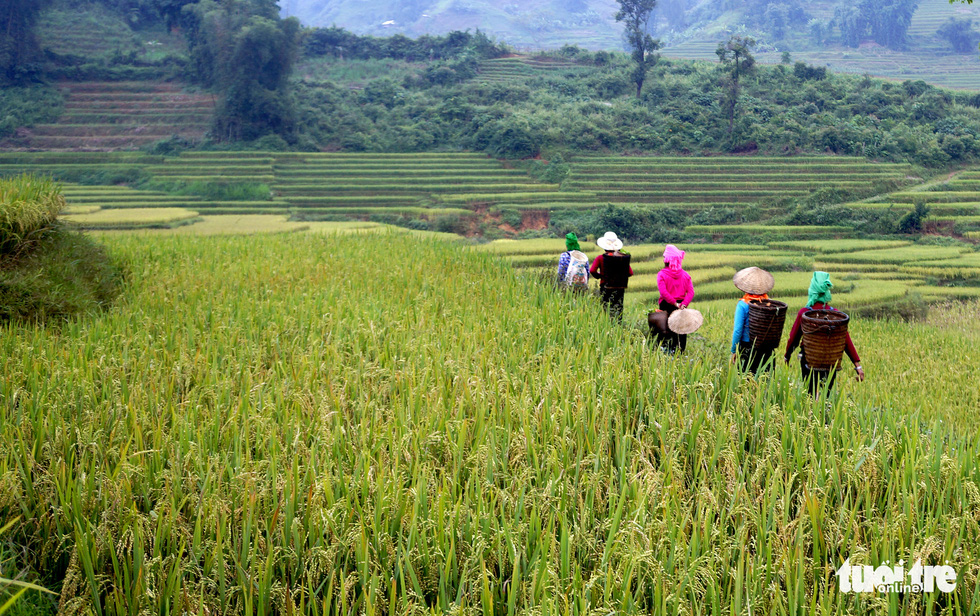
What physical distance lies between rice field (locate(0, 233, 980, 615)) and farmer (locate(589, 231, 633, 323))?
1.53m

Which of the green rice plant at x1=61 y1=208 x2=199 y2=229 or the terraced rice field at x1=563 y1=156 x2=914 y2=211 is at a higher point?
the terraced rice field at x1=563 y1=156 x2=914 y2=211

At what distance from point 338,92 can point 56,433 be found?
102 ft

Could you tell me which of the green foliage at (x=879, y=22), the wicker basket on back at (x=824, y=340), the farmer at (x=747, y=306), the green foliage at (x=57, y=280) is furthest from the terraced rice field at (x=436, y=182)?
the green foliage at (x=879, y=22)

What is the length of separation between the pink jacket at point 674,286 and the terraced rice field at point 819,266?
21.1ft

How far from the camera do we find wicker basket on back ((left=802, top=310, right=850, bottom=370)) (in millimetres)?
3758

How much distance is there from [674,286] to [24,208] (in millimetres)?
4545

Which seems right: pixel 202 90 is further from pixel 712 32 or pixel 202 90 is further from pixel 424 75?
pixel 712 32

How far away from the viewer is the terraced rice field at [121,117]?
24422 mm

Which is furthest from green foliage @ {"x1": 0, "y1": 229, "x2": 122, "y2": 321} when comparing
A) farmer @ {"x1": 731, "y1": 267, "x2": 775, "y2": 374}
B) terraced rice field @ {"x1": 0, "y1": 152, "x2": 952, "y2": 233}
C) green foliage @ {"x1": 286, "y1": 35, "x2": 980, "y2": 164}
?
green foliage @ {"x1": 286, "y1": 35, "x2": 980, "y2": 164}

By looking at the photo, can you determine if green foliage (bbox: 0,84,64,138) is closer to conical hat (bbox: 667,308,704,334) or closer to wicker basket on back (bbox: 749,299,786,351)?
conical hat (bbox: 667,308,704,334)

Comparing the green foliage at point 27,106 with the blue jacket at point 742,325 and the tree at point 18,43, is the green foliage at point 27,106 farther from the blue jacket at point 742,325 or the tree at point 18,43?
the blue jacket at point 742,325

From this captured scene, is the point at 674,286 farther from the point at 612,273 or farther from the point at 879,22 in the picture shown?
the point at 879,22

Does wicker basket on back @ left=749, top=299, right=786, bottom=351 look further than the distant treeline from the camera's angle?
No

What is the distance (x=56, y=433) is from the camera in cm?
233
